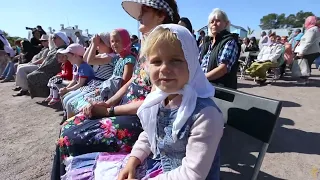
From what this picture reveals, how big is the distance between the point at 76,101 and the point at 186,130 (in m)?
2.39

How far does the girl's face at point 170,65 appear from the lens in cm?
128

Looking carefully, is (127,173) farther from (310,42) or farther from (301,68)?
(301,68)

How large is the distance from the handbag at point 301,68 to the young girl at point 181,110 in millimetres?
7705

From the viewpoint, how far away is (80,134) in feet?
6.13

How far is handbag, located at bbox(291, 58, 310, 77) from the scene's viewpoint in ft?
26.0

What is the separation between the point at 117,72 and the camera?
3.06m

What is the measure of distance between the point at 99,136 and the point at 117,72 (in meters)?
1.30

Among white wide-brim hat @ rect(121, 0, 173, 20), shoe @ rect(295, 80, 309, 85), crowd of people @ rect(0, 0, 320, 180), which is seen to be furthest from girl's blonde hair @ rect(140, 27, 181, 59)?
shoe @ rect(295, 80, 309, 85)

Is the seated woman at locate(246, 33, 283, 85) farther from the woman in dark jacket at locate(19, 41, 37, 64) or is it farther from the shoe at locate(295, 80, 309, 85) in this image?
the woman in dark jacket at locate(19, 41, 37, 64)

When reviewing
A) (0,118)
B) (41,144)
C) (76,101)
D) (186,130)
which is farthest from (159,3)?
(0,118)

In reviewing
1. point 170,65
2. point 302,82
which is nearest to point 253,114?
point 170,65

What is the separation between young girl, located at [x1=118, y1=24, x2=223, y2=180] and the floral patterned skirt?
44 cm

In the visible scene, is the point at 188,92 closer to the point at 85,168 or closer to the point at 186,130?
the point at 186,130

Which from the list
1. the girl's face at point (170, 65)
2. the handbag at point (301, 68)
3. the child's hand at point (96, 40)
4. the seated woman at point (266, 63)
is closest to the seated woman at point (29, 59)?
the child's hand at point (96, 40)
